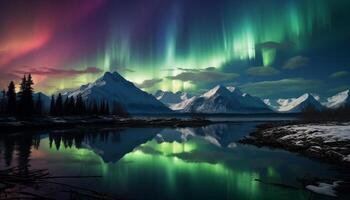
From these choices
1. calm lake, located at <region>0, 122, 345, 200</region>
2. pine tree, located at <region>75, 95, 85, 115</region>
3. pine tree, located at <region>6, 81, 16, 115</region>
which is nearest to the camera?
calm lake, located at <region>0, 122, 345, 200</region>

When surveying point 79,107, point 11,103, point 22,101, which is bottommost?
point 11,103

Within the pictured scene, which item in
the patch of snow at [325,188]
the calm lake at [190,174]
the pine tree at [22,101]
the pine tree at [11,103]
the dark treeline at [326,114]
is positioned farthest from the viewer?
the dark treeline at [326,114]

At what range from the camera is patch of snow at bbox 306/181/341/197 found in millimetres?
21384

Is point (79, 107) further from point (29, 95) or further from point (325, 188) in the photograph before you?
point (325, 188)

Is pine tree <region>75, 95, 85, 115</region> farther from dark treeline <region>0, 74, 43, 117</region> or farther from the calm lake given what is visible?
the calm lake

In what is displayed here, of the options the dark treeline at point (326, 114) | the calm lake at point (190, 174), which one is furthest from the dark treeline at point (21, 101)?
the dark treeline at point (326, 114)

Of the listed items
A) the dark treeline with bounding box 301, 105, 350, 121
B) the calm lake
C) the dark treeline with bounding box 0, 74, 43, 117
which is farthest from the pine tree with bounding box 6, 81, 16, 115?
the dark treeline with bounding box 301, 105, 350, 121

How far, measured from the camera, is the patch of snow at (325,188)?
2138cm

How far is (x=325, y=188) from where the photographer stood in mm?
22406

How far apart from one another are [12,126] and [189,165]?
65.9 m

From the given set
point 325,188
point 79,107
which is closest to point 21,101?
point 79,107

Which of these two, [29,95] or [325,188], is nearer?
[325,188]

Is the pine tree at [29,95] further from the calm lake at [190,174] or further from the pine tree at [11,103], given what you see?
the calm lake at [190,174]

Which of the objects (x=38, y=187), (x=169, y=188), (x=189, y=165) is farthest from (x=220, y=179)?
(x=38, y=187)
